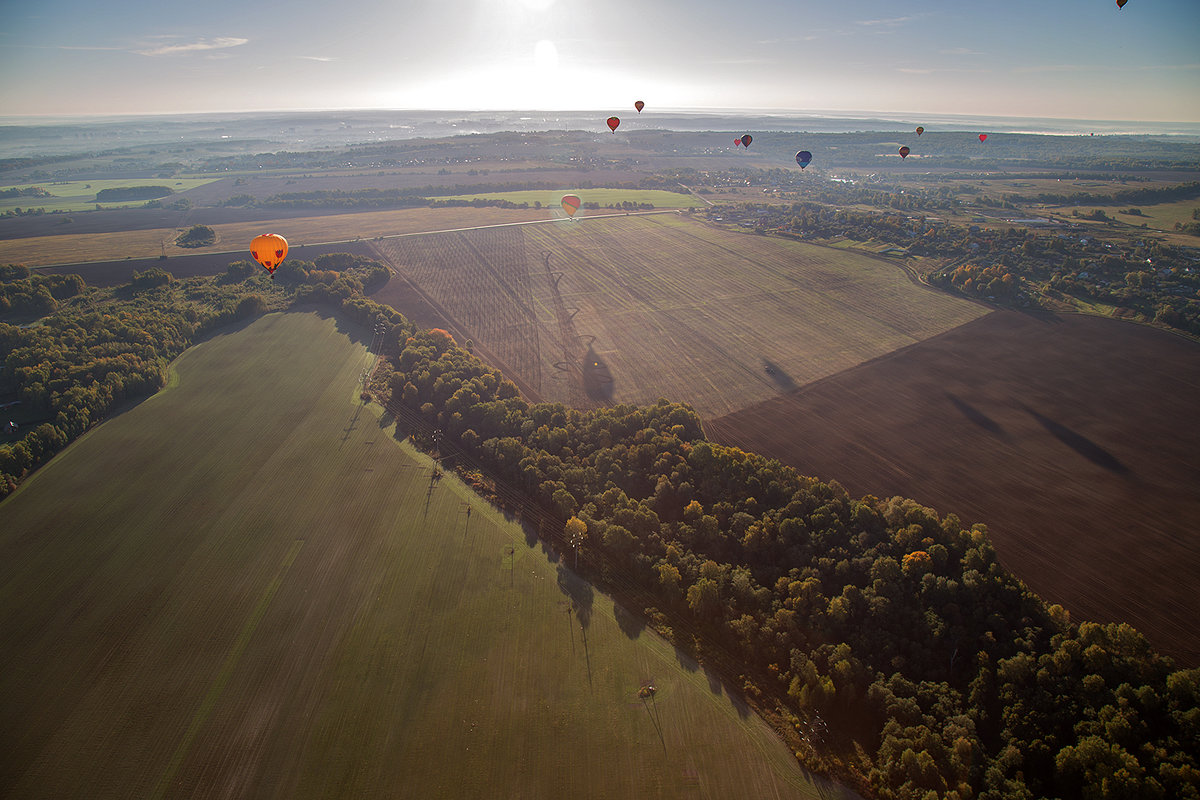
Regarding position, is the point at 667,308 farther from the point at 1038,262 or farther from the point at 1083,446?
the point at 1038,262

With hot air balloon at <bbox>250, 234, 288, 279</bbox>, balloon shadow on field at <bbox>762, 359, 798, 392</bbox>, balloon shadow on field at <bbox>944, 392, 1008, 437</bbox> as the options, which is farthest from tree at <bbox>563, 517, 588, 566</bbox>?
hot air balloon at <bbox>250, 234, 288, 279</bbox>

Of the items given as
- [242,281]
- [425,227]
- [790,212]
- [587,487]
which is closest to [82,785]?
[587,487]

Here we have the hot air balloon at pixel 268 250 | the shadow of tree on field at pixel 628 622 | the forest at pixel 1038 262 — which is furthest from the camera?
the forest at pixel 1038 262

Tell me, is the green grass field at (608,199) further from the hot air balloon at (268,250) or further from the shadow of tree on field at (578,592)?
Answer: the shadow of tree on field at (578,592)

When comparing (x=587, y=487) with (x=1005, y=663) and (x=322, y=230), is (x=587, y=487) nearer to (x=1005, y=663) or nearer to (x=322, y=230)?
(x=1005, y=663)

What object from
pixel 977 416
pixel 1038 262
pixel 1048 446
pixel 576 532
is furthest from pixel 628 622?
pixel 1038 262

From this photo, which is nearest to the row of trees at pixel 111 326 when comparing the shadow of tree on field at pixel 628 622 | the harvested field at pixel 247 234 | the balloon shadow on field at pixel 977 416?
the harvested field at pixel 247 234
